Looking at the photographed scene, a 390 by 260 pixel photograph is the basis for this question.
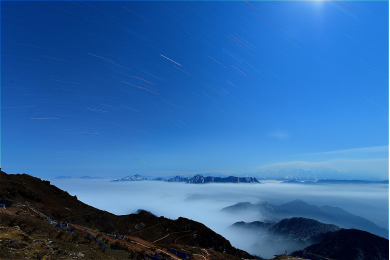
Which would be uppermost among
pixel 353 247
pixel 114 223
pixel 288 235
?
pixel 114 223

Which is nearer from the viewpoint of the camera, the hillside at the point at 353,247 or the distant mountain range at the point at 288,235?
the hillside at the point at 353,247

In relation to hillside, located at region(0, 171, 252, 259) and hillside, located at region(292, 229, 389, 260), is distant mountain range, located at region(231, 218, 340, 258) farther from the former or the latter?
hillside, located at region(0, 171, 252, 259)

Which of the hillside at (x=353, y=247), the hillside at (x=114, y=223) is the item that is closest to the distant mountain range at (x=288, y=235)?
the hillside at (x=353, y=247)

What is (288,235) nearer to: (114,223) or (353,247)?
(353,247)

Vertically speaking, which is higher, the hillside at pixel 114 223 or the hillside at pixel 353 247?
the hillside at pixel 114 223

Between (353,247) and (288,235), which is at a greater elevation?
(353,247)

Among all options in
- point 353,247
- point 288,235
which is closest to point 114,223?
point 353,247

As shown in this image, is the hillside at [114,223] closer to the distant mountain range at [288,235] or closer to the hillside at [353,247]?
the hillside at [353,247]

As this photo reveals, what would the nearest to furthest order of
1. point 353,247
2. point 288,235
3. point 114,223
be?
point 114,223 → point 353,247 → point 288,235

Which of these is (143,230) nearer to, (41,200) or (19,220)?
(41,200)

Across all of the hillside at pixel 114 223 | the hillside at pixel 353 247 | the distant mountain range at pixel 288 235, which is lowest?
the distant mountain range at pixel 288 235

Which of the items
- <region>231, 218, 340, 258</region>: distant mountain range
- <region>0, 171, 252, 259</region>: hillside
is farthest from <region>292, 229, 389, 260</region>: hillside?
<region>0, 171, 252, 259</region>: hillside

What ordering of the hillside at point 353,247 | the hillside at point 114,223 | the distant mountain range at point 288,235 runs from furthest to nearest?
the distant mountain range at point 288,235
the hillside at point 353,247
the hillside at point 114,223

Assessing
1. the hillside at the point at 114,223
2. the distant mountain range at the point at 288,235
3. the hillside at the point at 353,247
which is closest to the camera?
the hillside at the point at 114,223
